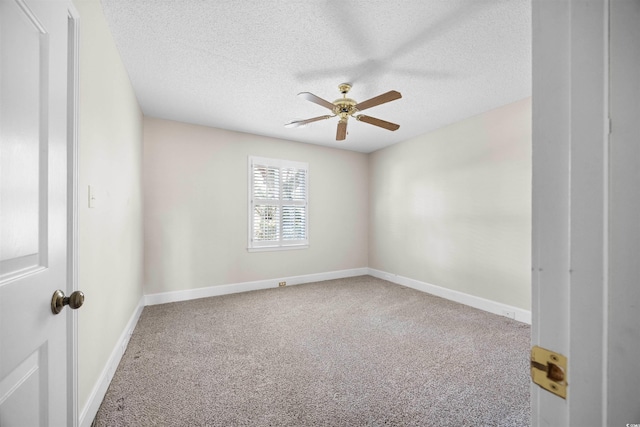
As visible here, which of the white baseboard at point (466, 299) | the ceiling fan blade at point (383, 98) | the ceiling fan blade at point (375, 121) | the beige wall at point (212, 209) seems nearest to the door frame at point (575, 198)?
A: the ceiling fan blade at point (383, 98)

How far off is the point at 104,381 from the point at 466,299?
377 cm

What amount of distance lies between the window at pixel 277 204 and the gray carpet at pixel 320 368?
1.24 m

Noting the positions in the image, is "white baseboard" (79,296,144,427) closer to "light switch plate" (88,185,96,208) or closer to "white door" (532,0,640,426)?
"light switch plate" (88,185,96,208)

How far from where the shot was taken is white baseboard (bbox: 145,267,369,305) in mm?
3559

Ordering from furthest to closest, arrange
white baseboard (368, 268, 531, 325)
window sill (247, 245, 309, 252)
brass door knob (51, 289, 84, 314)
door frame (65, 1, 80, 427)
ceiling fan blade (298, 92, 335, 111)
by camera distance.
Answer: window sill (247, 245, 309, 252)
white baseboard (368, 268, 531, 325)
ceiling fan blade (298, 92, 335, 111)
door frame (65, 1, 80, 427)
brass door knob (51, 289, 84, 314)

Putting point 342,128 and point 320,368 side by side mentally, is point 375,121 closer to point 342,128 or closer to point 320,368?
point 342,128

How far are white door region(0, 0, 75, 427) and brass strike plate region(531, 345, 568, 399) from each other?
44.9 inches

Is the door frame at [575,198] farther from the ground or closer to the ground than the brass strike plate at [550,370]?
farther from the ground

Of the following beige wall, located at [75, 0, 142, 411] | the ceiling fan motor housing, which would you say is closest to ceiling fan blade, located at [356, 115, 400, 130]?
the ceiling fan motor housing

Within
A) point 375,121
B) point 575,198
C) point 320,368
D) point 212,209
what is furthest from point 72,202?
point 212,209

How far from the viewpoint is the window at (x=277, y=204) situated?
4.25 meters

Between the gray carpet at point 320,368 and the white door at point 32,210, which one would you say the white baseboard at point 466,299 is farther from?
the white door at point 32,210

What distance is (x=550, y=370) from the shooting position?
45cm

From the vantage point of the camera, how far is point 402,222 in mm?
4574
